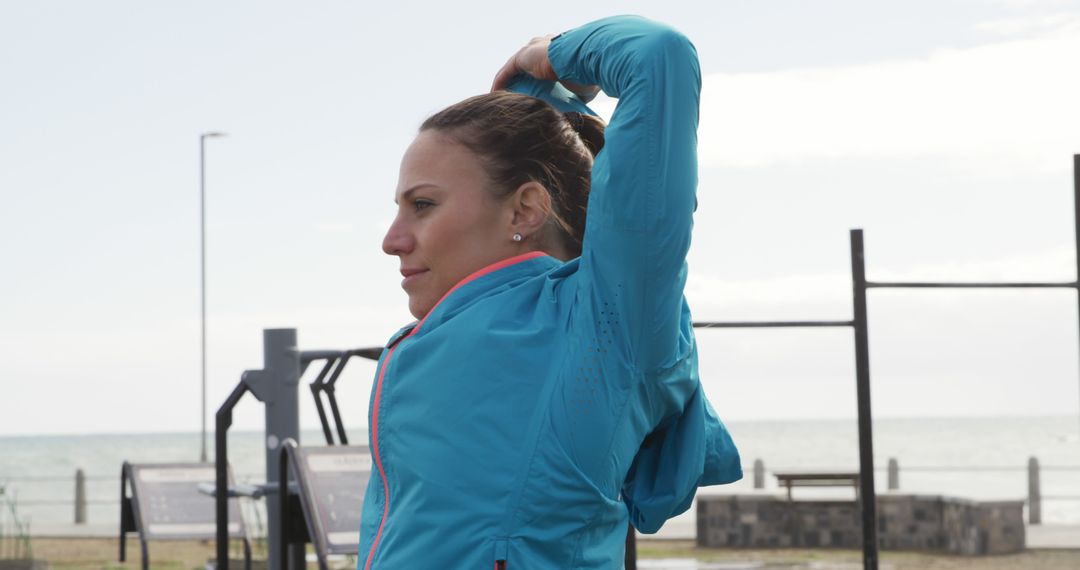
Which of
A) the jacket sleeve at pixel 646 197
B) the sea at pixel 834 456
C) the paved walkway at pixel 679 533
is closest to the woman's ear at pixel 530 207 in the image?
the jacket sleeve at pixel 646 197

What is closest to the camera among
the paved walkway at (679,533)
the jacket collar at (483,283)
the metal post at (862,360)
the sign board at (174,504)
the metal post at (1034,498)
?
the jacket collar at (483,283)

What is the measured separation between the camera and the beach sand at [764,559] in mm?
10805

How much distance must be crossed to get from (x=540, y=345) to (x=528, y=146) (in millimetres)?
213

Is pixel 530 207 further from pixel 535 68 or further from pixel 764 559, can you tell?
pixel 764 559

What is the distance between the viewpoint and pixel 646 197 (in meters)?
1.03

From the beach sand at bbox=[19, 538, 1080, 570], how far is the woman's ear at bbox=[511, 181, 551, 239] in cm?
800

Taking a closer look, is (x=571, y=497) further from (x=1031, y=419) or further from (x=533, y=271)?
(x=1031, y=419)

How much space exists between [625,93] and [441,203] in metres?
0.21

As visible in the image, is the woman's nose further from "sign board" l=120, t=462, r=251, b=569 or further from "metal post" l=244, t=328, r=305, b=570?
"sign board" l=120, t=462, r=251, b=569

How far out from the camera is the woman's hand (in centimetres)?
125

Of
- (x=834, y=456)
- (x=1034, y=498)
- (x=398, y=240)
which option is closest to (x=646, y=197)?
(x=398, y=240)

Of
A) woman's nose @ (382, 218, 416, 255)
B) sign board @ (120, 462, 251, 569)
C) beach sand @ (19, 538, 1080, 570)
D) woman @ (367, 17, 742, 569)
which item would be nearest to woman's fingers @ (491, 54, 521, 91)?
woman @ (367, 17, 742, 569)

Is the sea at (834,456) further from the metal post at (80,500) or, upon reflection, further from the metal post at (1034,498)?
the metal post at (1034,498)

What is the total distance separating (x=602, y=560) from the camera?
43.7 inches
